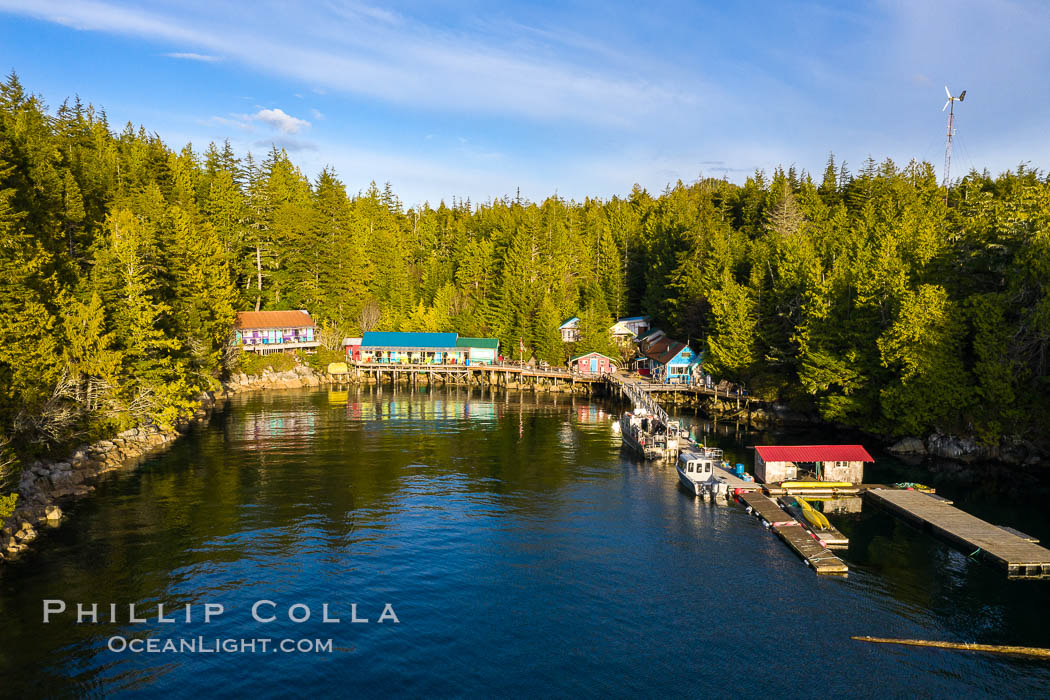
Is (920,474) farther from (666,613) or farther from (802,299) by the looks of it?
(666,613)

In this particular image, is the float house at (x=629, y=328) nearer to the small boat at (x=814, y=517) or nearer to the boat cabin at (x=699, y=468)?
the boat cabin at (x=699, y=468)

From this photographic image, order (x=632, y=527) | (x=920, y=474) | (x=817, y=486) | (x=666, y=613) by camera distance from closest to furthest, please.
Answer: (x=666, y=613), (x=632, y=527), (x=817, y=486), (x=920, y=474)

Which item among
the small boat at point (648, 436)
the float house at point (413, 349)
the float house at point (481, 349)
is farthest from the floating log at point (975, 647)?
the float house at point (413, 349)

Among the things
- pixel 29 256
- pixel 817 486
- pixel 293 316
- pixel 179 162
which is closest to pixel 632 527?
pixel 817 486

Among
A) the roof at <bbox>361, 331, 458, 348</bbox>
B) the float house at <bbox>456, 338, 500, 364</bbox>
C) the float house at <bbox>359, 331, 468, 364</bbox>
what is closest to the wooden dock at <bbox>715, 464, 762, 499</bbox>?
the float house at <bbox>456, 338, 500, 364</bbox>

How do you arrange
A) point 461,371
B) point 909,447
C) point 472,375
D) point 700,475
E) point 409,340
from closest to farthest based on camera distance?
1. point 700,475
2. point 909,447
3. point 461,371
4. point 472,375
5. point 409,340

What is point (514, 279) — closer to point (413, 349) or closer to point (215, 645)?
point (413, 349)

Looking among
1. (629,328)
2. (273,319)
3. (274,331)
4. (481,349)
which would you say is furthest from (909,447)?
(273,319)
